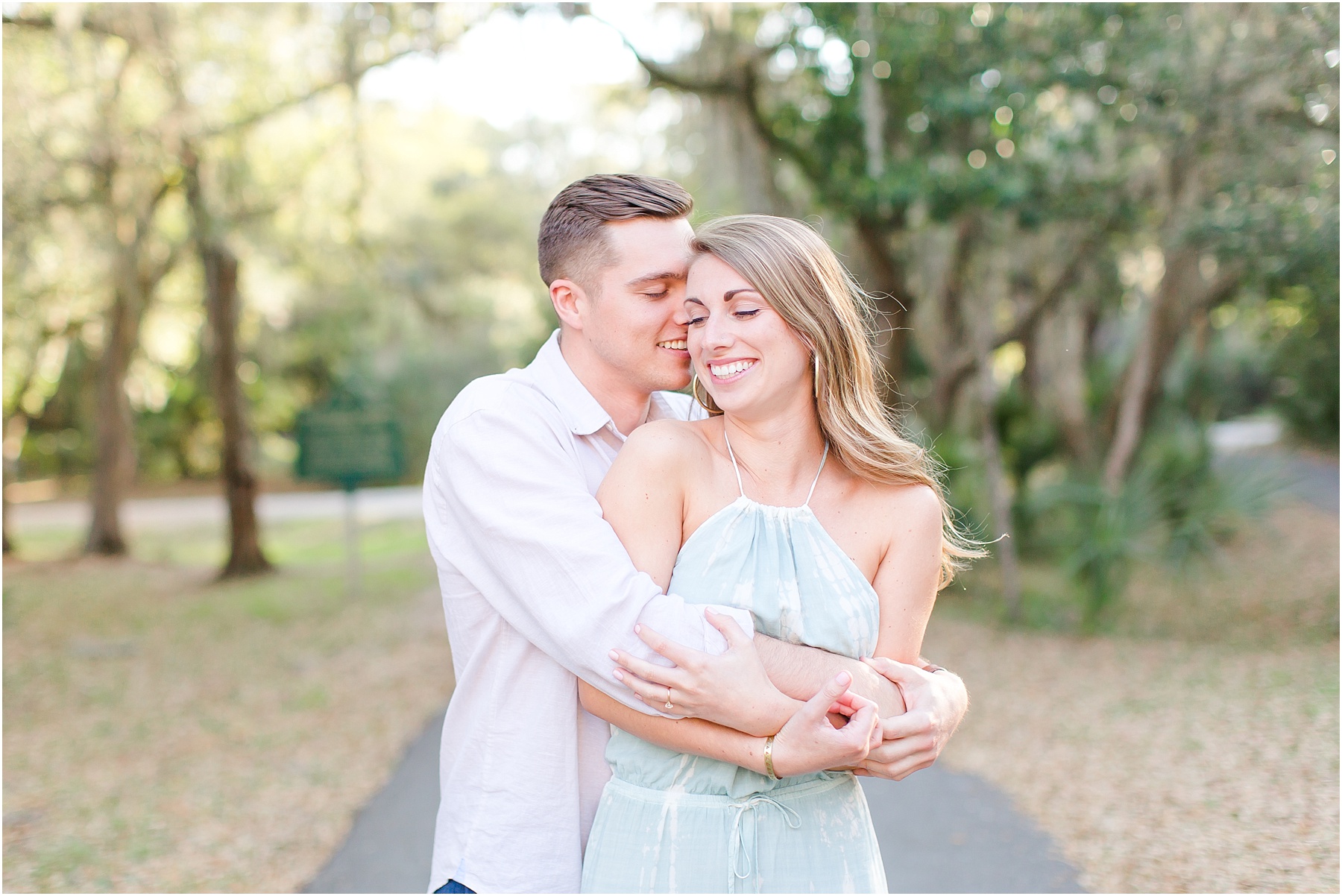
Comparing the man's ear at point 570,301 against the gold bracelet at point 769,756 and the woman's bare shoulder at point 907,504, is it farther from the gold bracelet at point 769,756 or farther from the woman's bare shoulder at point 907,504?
the gold bracelet at point 769,756

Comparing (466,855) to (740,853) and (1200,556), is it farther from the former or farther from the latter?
(1200,556)

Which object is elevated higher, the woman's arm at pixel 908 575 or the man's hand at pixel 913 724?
the woman's arm at pixel 908 575

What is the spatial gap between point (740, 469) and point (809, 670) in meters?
0.44

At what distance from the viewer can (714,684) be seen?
1.74 metres

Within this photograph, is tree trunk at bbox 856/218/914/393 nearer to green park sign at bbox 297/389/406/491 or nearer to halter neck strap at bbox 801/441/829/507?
green park sign at bbox 297/389/406/491

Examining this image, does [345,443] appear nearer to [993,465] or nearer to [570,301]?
[993,465]

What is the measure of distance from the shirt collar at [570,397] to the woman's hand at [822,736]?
699 mm

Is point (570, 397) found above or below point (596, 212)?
below

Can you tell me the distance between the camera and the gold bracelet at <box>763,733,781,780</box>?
1.77 metres

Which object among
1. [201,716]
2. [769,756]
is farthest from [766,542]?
[201,716]


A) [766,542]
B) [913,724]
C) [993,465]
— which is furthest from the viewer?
[993,465]

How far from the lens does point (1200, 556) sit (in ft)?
26.3

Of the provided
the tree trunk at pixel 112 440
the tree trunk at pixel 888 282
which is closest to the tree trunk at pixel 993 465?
the tree trunk at pixel 888 282

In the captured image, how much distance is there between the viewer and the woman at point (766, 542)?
1889mm
